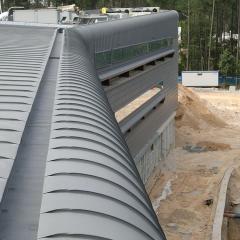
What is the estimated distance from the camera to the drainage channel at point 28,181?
335cm

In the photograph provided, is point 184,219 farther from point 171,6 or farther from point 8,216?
point 171,6

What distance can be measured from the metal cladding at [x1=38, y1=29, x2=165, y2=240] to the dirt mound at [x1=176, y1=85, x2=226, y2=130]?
32.1 metres

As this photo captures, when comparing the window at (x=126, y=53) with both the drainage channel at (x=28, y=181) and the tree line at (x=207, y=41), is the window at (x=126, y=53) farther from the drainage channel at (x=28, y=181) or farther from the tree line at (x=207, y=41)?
Result: the tree line at (x=207, y=41)

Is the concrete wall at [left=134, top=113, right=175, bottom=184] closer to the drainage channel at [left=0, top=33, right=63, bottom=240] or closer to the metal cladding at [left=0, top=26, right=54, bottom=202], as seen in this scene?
the metal cladding at [left=0, top=26, right=54, bottom=202]

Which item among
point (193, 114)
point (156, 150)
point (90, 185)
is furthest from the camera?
point (193, 114)

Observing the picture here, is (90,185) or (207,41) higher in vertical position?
(90,185)

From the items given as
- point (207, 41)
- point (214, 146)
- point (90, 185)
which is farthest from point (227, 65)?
point (90, 185)

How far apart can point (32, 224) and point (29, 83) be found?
4.47m

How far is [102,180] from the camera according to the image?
4086mm

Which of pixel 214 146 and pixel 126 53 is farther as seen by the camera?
pixel 214 146

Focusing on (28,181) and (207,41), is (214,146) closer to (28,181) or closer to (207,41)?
(28,181)

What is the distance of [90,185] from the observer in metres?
3.93

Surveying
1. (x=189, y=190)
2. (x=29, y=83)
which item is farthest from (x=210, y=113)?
(x=29, y=83)

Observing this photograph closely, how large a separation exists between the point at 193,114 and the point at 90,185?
3703 cm
